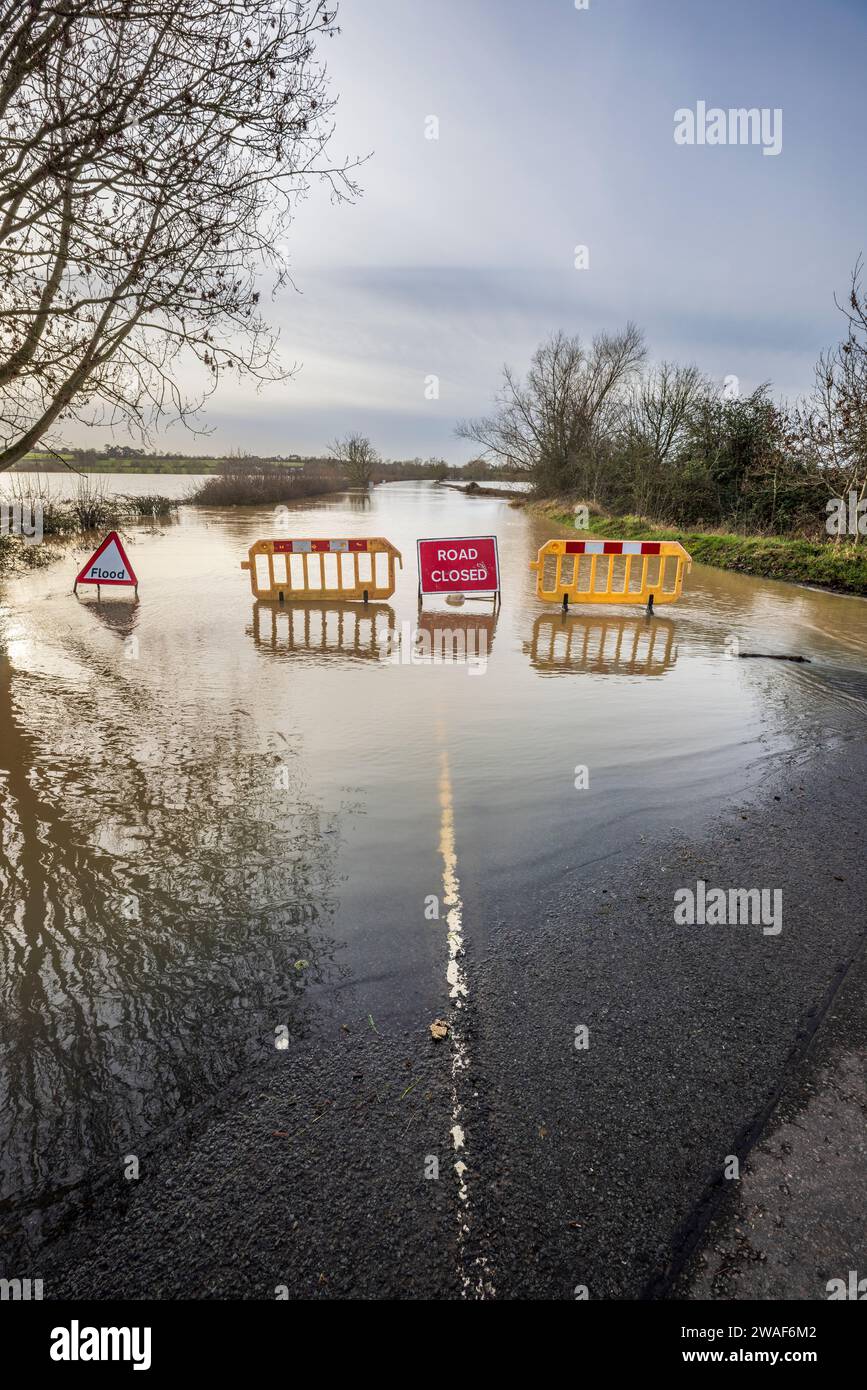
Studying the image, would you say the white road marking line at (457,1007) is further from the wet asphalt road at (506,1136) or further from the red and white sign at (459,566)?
the red and white sign at (459,566)

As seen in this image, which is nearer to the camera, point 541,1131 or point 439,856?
point 541,1131

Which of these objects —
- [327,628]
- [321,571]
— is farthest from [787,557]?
[327,628]

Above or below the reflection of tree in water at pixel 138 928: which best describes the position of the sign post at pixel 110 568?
above

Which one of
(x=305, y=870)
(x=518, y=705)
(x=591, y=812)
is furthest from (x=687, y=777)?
(x=305, y=870)

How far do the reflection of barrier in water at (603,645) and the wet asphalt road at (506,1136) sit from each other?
5.22m

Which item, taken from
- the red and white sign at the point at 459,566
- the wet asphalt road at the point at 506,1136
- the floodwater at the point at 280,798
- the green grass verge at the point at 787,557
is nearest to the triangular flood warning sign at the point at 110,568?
the floodwater at the point at 280,798

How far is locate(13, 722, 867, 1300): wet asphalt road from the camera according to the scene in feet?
6.34

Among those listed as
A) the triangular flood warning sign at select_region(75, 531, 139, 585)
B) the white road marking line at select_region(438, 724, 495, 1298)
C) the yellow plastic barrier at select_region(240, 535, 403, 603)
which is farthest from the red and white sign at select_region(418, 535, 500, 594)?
the white road marking line at select_region(438, 724, 495, 1298)

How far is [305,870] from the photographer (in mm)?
3924

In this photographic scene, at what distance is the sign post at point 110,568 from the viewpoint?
1189cm

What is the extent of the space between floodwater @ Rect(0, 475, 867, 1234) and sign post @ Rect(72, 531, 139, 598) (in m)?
1.27
